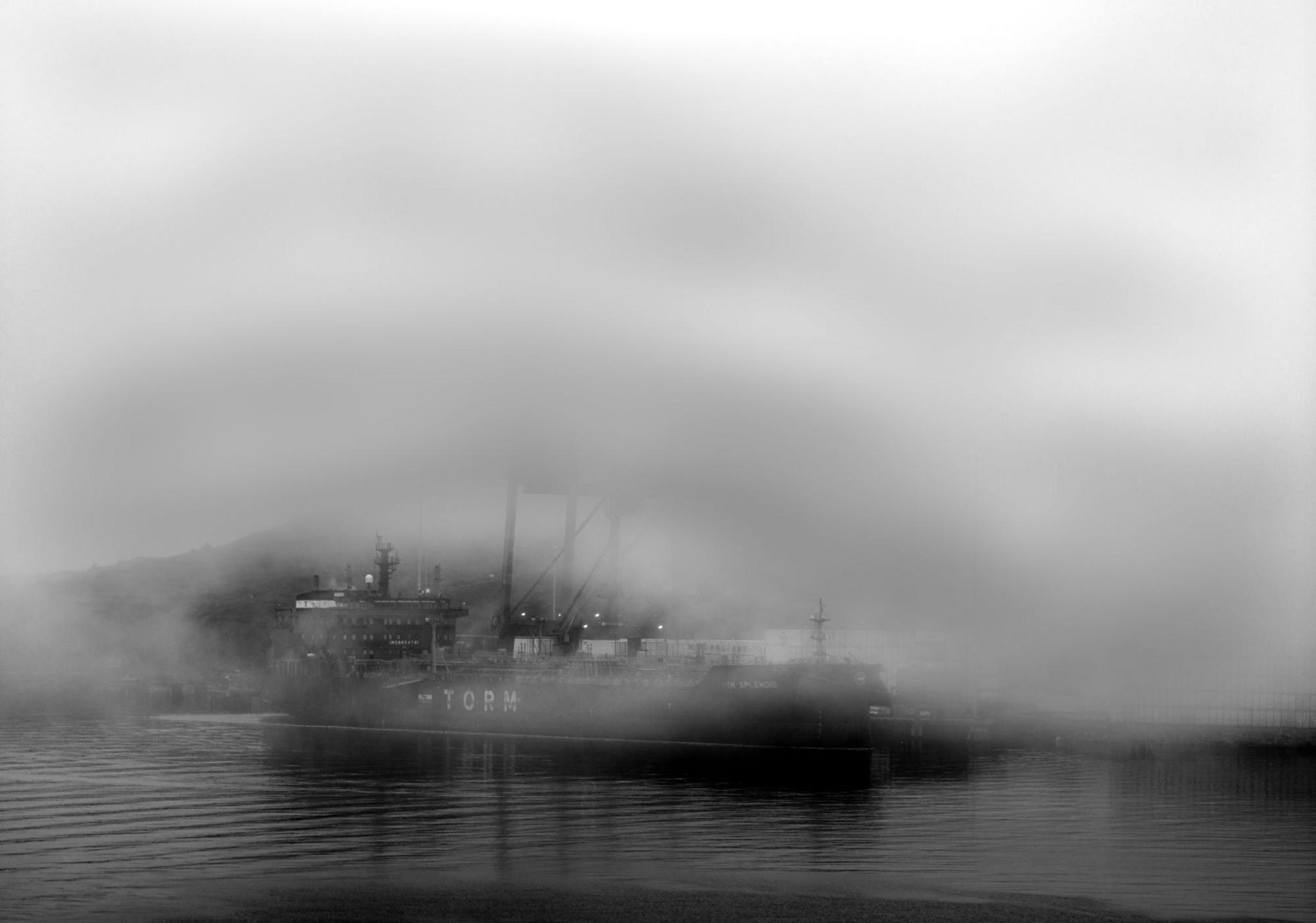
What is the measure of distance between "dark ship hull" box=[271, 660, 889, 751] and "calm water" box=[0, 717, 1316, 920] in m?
6.31

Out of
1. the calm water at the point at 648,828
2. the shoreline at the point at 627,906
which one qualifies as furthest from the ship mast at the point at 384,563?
the shoreline at the point at 627,906

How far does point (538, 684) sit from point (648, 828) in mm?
35592

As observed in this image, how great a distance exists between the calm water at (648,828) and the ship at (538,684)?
738 centimetres

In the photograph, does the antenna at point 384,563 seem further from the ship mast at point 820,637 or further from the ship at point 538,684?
the ship mast at point 820,637

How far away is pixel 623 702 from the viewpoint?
6325 cm

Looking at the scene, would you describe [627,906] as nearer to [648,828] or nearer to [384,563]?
[648,828]

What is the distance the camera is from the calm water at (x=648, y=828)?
81.4ft

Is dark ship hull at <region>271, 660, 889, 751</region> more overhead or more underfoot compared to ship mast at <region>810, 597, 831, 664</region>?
more underfoot

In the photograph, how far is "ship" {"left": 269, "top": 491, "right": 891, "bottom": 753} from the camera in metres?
58.0

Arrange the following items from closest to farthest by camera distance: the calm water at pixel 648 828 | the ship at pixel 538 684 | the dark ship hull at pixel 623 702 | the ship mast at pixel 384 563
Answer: the calm water at pixel 648 828 → the dark ship hull at pixel 623 702 → the ship at pixel 538 684 → the ship mast at pixel 384 563

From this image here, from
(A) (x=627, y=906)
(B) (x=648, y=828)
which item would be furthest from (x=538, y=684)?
(A) (x=627, y=906)

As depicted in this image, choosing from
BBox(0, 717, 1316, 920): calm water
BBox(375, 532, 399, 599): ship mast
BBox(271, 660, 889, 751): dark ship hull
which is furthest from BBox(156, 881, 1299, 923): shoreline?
BBox(375, 532, 399, 599): ship mast

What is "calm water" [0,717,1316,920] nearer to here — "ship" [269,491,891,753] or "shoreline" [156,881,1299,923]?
"shoreline" [156,881,1299,923]

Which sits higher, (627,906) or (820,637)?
(820,637)
